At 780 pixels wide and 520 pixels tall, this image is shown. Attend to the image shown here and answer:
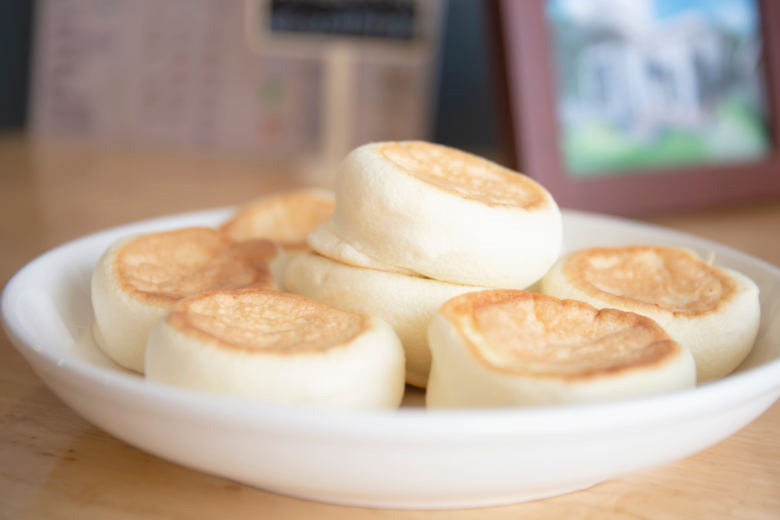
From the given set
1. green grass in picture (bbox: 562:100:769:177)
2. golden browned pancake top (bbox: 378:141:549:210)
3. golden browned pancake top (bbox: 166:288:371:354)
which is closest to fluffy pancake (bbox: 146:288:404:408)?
golden browned pancake top (bbox: 166:288:371:354)

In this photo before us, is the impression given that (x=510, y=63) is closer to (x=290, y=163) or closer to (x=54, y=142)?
(x=290, y=163)

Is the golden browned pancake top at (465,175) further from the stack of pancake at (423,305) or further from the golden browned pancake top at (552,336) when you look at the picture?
the golden browned pancake top at (552,336)

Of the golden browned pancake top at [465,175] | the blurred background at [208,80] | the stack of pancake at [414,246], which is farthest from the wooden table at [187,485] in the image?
the blurred background at [208,80]

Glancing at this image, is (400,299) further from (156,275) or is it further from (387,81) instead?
(387,81)

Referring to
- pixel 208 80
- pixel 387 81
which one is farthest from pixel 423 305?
pixel 208 80

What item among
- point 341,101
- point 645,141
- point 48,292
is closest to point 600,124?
point 645,141
